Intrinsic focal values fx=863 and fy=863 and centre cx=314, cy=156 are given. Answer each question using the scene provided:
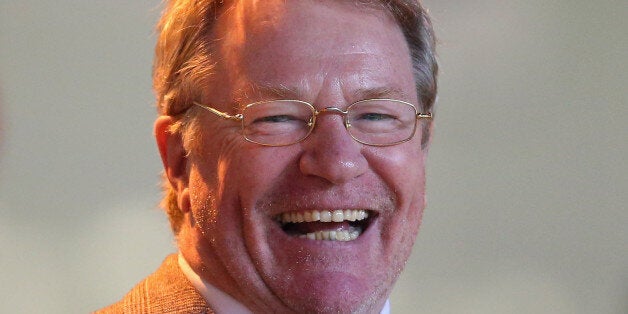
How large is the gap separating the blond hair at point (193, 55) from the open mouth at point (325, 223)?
0.25m

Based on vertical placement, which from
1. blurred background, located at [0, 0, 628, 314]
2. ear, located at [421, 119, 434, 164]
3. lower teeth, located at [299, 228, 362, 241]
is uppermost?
Result: ear, located at [421, 119, 434, 164]

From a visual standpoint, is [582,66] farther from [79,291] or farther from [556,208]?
[79,291]

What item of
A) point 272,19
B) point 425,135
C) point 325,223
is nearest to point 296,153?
point 325,223

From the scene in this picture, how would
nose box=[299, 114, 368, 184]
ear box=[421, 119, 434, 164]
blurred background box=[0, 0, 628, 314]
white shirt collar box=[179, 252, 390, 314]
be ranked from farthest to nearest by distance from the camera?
blurred background box=[0, 0, 628, 314] < ear box=[421, 119, 434, 164] < white shirt collar box=[179, 252, 390, 314] < nose box=[299, 114, 368, 184]

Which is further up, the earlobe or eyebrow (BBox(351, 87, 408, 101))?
eyebrow (BBox(351, 87, 408, 101))

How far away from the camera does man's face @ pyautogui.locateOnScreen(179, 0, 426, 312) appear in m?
1.54

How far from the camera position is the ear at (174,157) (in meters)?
1.73

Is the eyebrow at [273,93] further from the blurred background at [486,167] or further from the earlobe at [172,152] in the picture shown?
the blurred background at [486,167]

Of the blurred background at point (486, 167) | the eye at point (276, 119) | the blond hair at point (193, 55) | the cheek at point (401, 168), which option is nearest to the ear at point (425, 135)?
the blond hair at point (193, 55)

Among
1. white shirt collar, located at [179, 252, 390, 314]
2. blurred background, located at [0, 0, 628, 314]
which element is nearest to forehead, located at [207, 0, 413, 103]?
white shirt collar, located at [179, 252, 390, 314]

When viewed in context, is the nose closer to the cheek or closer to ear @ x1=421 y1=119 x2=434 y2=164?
the cheek

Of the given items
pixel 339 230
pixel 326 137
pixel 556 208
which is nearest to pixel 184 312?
pixel 339 230

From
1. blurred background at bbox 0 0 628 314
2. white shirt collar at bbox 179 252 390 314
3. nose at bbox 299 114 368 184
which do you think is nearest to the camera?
nose at bbox 299 114 368 184

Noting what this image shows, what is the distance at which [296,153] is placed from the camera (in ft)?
5.07
